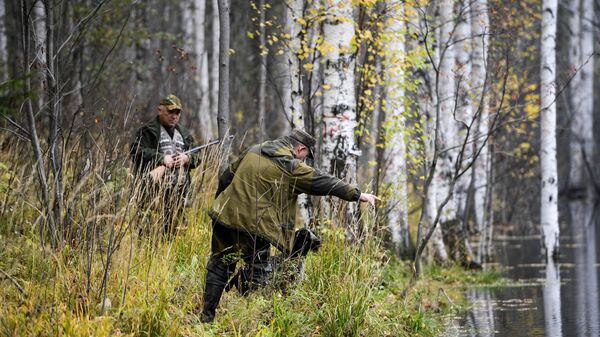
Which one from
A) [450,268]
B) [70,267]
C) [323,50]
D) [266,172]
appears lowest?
[450,268]

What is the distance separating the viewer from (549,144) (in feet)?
53.4

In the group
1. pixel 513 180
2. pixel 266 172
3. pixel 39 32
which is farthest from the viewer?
pixel 513 180

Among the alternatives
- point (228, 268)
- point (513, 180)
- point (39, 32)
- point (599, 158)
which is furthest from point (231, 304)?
point (599, 158)

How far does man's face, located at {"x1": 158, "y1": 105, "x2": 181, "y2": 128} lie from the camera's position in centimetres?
961

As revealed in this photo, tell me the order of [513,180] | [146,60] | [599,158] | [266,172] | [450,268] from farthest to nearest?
1. [599,158]
2. [513,180]
3. [146,60]
4. [450,268]
5. [266,172]

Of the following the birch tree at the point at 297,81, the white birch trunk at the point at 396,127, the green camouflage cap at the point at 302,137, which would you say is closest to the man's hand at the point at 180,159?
the birch tree at the point at 297,81

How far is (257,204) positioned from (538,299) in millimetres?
4999

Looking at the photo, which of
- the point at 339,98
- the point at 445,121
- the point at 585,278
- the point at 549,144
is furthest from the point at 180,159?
the point at 549,144

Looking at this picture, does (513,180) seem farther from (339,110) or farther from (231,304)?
(231,304)

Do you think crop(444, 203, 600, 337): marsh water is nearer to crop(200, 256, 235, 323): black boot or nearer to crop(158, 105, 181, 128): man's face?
crop(200, 256, 235, 323): black boot

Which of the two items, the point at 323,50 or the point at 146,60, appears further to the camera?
the point at 146,60

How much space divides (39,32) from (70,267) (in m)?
3.60

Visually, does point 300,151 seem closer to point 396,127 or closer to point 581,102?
point 396,127

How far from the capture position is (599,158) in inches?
1651
